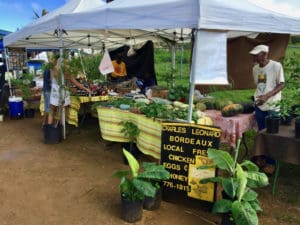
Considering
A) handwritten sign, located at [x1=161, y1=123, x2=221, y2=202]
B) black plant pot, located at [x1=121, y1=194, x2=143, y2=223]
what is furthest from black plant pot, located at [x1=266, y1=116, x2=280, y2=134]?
black plant pot, located at [x1=121, y1=194, x2=143, y2=223]

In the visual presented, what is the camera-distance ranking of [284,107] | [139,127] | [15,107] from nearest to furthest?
[284,107], [139,127], [15,107]

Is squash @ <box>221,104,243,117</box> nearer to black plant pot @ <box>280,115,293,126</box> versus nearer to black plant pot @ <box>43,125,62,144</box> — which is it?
black plant pot @ <box>280,115,293,126</box>

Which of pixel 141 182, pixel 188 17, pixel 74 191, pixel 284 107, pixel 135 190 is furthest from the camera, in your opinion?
pixel 74 191

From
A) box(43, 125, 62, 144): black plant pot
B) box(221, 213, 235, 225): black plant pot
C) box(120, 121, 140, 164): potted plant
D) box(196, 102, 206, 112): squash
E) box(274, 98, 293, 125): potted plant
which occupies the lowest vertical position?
box(221, 213, 235, 225): black plant pot

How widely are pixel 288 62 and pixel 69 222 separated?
10.4ft

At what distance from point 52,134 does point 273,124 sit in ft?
12.7

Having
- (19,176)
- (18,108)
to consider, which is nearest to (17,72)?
(18,108)

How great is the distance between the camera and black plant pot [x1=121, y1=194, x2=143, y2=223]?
3.07 metres

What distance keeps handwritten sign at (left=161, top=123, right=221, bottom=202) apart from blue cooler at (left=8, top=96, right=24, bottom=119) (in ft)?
19.0

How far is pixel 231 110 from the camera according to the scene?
416cm

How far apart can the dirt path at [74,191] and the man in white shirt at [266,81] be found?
1080mm

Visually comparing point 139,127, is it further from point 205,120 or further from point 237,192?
point 237,192

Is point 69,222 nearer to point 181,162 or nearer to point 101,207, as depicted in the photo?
point 101,207

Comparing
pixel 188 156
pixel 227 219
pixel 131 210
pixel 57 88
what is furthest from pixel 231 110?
pixel 57 88
